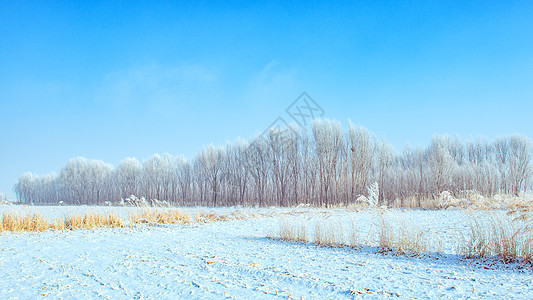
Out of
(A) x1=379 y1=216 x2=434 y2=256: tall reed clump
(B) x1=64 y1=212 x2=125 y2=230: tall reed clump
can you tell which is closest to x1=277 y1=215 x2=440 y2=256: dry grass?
(A) x1=379 y1=216 x2=434 y2=256: tall reed clump

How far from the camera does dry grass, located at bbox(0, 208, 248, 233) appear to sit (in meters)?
8.70

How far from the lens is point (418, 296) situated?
10.6 feet

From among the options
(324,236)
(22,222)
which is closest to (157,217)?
(22,222)

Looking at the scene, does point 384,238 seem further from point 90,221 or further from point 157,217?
point 90,221

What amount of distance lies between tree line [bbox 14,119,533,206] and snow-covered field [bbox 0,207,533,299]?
45.5 feet

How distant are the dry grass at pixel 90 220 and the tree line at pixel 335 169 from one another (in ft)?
37.6

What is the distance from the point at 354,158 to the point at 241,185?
1034cm

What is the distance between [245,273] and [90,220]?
7566 mm

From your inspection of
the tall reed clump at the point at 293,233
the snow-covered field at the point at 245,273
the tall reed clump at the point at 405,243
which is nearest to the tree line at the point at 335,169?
the tall reed clump at the point at 293,233

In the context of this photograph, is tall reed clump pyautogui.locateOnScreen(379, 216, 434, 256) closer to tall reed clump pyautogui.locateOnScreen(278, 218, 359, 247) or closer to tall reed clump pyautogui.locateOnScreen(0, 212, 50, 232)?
tall reed clump pyautogui.locateOnScreen(278, 218, 359, 247)

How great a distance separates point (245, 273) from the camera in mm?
4176

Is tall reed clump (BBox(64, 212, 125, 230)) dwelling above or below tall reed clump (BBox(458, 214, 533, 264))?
below

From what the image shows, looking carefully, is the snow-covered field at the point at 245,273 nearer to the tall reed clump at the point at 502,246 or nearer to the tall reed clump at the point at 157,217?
the tall reed clump at the point at 502,246

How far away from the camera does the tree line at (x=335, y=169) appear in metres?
21.6
